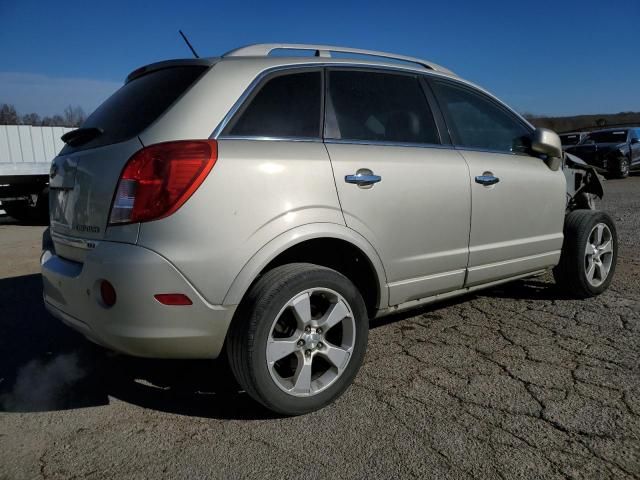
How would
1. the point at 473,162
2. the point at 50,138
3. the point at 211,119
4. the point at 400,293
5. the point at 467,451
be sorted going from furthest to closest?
the point at 50,138 → the point at 473,162 → the point at 400,293 → the point at 211,119 → the point at 467,451

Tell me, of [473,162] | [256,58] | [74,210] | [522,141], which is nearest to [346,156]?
[256,58]

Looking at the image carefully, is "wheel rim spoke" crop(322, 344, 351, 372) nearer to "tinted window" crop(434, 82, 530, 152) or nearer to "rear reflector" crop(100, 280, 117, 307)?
"rear reflector" crop(100, 280, 117, 307)

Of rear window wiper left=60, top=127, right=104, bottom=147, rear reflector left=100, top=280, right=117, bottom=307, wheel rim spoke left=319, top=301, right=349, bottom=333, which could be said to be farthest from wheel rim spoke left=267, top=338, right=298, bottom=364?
rear window wiper left=60, top=127, right=104, bottom=147

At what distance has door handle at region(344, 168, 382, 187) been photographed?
108 inches

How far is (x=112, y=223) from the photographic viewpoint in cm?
237

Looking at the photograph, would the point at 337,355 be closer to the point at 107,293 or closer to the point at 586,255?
the point at 107,293

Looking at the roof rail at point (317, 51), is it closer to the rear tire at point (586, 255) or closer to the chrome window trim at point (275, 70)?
the chrome window trim at point (275, 70)

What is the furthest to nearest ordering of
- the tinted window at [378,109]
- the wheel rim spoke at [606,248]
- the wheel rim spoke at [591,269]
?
1. the wheel rim spoke at [606,248]
2. the wheel rim spoke at [591,269]
3. the tinted window at [378,109]

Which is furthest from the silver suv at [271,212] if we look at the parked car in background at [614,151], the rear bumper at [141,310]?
the parked car in background at [614,151]

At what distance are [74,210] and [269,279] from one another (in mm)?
1015

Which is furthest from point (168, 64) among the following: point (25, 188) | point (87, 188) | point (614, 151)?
point (614, 151)

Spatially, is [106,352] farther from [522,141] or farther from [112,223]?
[522,141]

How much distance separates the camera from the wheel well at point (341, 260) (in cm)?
277

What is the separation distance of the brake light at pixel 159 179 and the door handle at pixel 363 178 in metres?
0.72
